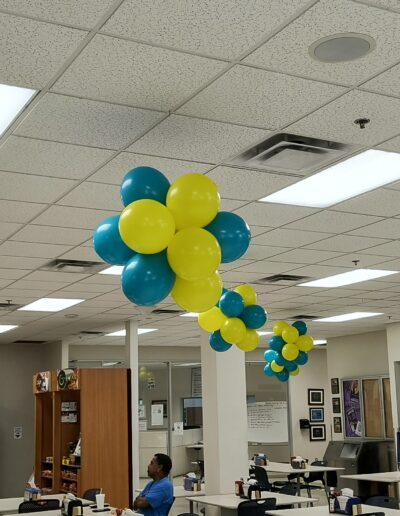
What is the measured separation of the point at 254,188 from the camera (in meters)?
5.16

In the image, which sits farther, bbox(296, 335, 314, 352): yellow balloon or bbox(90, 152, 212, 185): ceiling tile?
bbox(296, 335, 314, 352): yellow balloon

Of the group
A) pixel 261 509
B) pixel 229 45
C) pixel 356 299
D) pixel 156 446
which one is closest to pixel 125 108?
pixel 229 45

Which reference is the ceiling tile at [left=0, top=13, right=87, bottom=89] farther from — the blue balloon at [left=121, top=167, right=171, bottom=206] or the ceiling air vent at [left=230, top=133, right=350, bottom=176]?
the ceiling air vent at [left=230, top=133, right=350, bottom=176]

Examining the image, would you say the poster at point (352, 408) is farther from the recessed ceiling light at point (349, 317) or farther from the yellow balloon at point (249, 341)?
the yellow balloon at point (249, 341)

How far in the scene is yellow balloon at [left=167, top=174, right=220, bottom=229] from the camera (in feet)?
11.3

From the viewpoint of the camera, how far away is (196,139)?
13.8ft

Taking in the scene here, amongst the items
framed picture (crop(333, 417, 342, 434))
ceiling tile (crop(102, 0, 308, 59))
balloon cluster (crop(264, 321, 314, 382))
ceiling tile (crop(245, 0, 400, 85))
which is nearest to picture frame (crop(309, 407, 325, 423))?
framed picture (crop(333, 417, 342, 434))

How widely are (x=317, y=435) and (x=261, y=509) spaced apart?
35.6ft

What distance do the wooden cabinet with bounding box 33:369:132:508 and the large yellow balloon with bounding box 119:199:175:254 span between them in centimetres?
835

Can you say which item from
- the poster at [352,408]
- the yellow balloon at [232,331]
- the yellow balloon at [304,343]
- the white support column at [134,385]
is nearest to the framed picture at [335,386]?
the poster at [352,408]

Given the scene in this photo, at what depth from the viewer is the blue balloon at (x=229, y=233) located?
365cm

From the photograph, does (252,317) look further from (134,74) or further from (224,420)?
(224,420)

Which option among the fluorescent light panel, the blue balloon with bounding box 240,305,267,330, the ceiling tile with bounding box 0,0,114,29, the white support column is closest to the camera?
the ceiling tile with bounding box 0,0,114,29

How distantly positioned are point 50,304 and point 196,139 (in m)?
6.52
